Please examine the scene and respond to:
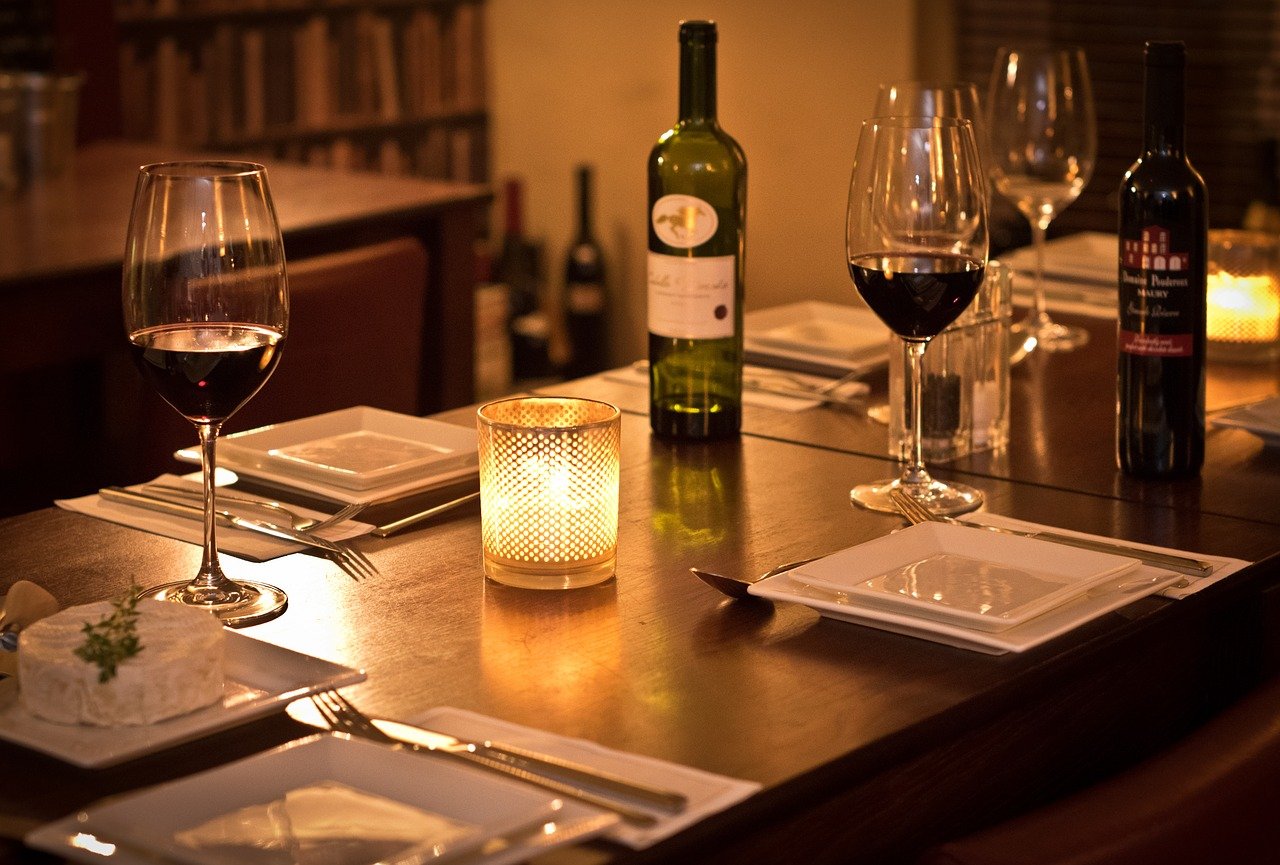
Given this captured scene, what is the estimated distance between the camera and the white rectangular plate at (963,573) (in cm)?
104

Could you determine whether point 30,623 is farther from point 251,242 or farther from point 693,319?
point 693,319

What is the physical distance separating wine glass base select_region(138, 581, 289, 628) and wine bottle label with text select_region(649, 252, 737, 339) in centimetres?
52

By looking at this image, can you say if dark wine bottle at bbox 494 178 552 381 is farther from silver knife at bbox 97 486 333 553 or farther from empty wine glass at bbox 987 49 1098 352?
silver knife at bbox 97 486 333 553

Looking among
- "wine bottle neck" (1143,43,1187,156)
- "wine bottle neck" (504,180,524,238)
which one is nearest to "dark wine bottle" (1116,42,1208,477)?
"wine bottle neck" (1143,43,1187,156)

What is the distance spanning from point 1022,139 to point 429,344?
1457 mm

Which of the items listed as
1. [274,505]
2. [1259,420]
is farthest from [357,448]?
[1259,420]

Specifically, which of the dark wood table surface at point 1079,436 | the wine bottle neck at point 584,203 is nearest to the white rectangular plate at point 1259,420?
the dark wood table surface at point 1079,436

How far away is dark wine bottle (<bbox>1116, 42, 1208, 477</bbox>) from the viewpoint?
1370mm

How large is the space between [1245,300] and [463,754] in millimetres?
1367

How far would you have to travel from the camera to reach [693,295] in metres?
1.52

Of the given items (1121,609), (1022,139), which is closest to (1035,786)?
(1121,609)

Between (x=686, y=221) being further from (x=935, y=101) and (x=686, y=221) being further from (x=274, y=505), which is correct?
(x=935, y=101)

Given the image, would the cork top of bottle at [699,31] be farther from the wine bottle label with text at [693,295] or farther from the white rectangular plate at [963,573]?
the white rectangular plate at [963,573]

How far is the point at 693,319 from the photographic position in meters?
1.53
